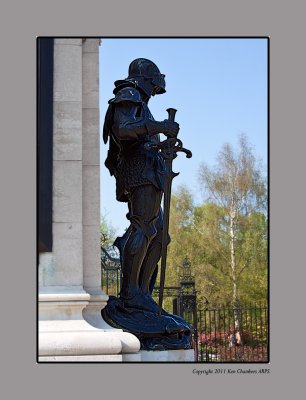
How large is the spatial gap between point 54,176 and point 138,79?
5.68ft

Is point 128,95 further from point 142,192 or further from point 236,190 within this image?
point 236,190

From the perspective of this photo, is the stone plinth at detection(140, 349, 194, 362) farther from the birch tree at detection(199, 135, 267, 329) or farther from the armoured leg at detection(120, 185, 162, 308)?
the birch tree at detection(199, 135, 267, 329)

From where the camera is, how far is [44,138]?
11.9 m

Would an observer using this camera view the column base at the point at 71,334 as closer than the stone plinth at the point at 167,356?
Yes

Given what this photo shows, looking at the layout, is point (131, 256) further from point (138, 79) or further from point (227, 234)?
point (227, 234)

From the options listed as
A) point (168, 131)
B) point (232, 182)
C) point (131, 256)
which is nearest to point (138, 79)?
point (168, 131)

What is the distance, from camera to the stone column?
37.9ft

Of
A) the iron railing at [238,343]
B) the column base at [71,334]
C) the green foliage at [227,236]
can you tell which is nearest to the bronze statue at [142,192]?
the column base at [71,334]

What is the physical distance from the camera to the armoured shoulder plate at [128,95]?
1240 centimetres

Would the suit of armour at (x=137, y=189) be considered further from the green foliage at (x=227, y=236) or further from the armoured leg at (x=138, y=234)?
the green foliage at (x=227, y=236)

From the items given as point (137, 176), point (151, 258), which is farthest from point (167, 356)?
point (137, 176)

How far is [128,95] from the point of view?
40.8 feet

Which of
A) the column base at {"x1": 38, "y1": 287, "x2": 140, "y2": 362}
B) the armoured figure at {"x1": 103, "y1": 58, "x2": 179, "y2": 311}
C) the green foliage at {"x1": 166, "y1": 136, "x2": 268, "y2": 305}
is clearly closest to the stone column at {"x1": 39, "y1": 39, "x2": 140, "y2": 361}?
the column base at {"x1": 38, "y1": 287, "x2": 140, "y2": 362}

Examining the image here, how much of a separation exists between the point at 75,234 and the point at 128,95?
1.66 meters
